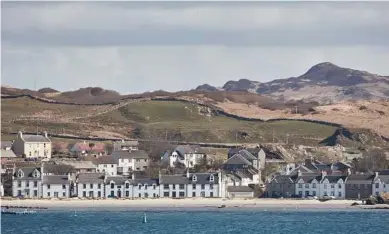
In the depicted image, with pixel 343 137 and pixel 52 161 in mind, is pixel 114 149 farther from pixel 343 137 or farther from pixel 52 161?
pixel 343 137

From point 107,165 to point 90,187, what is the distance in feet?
48.9

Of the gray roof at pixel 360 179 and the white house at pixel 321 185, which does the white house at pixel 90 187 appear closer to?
the white house at pixel 321 185

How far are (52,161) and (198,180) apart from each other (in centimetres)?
2014

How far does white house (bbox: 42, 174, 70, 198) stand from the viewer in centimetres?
12112

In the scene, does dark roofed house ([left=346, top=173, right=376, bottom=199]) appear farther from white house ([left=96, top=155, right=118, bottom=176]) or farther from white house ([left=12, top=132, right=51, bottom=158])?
white house ([left=12, top=132, right=51, bottom=158])

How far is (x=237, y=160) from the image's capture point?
133m

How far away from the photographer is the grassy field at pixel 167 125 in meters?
171

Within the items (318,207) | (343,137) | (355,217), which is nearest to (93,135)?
(343,137)

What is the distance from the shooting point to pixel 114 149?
484 ft

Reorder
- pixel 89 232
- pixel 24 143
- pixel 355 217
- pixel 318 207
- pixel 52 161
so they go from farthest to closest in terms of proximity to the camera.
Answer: pixel 24 143 → pixel 52 161 → pixel 318 207 → pixel 355 217 → pixel 89 232

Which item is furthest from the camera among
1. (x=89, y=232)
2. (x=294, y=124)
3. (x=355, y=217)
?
(x=294, y=124)

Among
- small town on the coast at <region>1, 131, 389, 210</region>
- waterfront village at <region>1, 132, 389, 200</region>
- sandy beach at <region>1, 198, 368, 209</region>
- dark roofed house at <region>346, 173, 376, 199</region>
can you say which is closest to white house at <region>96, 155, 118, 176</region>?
small town on the coast at <region>1, 131, 389, 210</region>

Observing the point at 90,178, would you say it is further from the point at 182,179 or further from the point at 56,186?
the point at 182,179

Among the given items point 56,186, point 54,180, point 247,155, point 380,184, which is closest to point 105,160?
point 247,155
